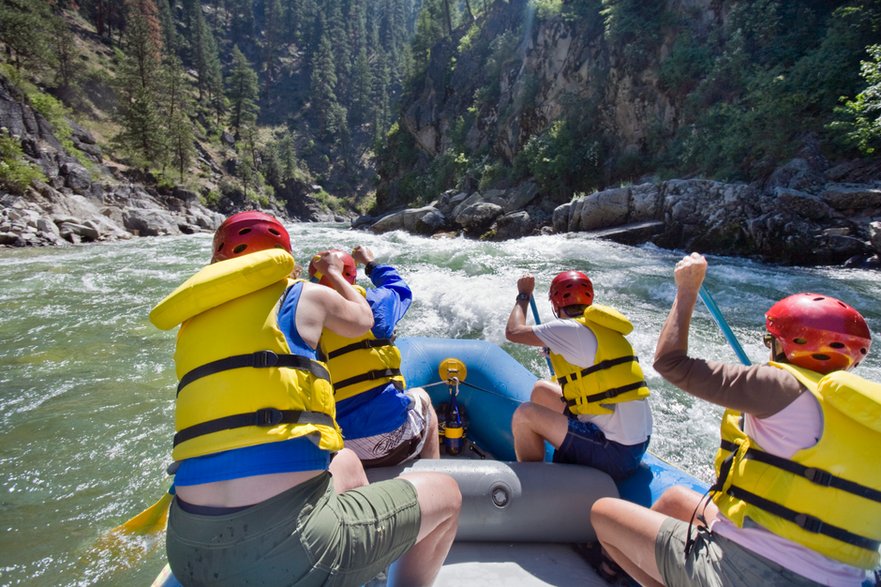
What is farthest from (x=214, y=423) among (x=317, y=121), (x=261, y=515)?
(x=317, y=121)

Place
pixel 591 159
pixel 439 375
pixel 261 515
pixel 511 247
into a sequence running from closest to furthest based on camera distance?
pixel 261 515 < pixel 439 375 < pixel 511 247 < pixel 591 159

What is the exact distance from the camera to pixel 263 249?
4.95ft

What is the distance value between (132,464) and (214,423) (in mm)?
2565

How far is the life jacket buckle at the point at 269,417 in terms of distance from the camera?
1224mm

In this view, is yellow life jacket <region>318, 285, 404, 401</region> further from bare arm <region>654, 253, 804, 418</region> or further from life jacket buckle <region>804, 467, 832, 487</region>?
life jacket buckle <region>804, 467, 832, 487</region>

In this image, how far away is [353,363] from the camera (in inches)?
83.3

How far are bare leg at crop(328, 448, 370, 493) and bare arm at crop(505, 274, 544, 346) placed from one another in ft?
3.76

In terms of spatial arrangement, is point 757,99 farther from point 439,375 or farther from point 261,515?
point 261,515

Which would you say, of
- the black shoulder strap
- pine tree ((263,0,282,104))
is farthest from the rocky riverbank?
pine tree ((263,0,282,104))

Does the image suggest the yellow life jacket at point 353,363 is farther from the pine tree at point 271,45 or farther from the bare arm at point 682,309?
the pine tree at point 271,45

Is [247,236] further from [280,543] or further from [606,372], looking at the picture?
[606,372]

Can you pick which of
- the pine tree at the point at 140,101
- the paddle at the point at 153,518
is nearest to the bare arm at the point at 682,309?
the paddle at the point at 153,518

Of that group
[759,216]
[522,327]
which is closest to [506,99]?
[759,216]

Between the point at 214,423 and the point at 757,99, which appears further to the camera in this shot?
the point at 757,99
